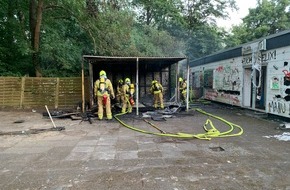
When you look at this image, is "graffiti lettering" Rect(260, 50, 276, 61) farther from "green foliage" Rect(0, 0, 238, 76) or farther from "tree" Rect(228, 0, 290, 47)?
"tree" Rect(228, 0, 290, 47)

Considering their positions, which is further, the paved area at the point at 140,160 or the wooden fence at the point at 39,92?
the wooden fence at the point at 39,92

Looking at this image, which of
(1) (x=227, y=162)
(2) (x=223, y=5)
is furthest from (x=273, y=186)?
(2) (x=223, y=5)

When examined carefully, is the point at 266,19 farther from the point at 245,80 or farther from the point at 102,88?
the point at 102,88

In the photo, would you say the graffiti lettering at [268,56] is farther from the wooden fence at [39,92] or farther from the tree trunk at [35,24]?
the tree trunk at [35,24]

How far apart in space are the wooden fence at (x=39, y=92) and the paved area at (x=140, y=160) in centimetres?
505

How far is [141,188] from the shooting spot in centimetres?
401

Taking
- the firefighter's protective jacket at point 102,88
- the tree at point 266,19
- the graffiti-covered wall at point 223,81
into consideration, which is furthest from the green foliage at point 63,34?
the tree at point 266,19

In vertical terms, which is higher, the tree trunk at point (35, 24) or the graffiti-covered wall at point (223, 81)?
the tree trunk at point (35, 24)

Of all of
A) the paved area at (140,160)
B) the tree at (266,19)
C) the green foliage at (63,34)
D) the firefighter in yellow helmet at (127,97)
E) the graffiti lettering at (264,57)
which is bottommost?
the paved area at (140,160)

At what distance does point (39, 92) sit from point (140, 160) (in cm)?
996

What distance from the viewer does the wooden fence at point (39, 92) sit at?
13328 mm

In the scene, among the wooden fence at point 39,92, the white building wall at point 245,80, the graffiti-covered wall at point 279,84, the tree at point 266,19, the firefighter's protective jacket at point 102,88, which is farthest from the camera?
the tree at point 266,19

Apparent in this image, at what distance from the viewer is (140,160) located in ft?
17.5

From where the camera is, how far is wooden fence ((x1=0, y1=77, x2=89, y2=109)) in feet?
43.7
